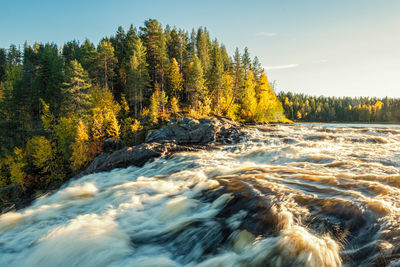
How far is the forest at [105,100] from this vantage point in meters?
30.3

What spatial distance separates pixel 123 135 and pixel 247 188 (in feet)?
86.6

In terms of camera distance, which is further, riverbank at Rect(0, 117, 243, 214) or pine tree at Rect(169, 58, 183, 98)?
pine tree at Rect(169, 58, 183, 98)

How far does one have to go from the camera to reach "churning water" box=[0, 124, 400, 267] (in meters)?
4.13

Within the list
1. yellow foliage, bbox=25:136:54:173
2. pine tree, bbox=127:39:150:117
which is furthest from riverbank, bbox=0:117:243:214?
pine tree, bbox=127:39:150:117

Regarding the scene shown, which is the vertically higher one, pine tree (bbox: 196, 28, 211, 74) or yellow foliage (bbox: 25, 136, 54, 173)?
pine tree (bbox: 196, 28, 211, 74)

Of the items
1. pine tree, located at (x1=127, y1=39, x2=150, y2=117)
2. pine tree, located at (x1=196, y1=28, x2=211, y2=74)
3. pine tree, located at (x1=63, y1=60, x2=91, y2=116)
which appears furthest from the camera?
pine tree, located at (x1=196, y1=28, x2=211, y2=74)

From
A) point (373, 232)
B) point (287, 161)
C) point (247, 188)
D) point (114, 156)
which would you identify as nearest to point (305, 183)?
point (247, 188)

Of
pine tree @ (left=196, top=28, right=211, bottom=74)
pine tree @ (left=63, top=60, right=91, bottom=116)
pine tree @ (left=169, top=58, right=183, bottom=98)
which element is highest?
pine tree @ (left=196, top=28, right=211, bottom=74)

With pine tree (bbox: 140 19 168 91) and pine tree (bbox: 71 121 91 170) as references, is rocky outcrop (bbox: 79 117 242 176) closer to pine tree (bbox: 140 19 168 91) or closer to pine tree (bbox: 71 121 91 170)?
pine tree (bbox: 71 121 91 170)

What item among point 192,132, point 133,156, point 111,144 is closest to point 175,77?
point 192,132

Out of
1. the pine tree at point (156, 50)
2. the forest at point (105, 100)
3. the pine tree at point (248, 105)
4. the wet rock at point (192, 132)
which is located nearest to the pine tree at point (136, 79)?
the forest at point (105, 100)

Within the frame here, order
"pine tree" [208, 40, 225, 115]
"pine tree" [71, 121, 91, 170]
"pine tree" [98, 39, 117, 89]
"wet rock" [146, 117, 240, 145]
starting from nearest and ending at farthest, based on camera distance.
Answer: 1. "wet rock" [146, 117, 240, 145]
2. "pine tree" [71, 121, 91, 170]
3. "pine tree" [98, 39, 117, 89]
4. "pine tree" [208, 40, 225, 115]

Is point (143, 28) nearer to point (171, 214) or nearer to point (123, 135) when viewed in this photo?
point (123, 135)

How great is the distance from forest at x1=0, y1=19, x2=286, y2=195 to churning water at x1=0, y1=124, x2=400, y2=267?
21309 millimetres
